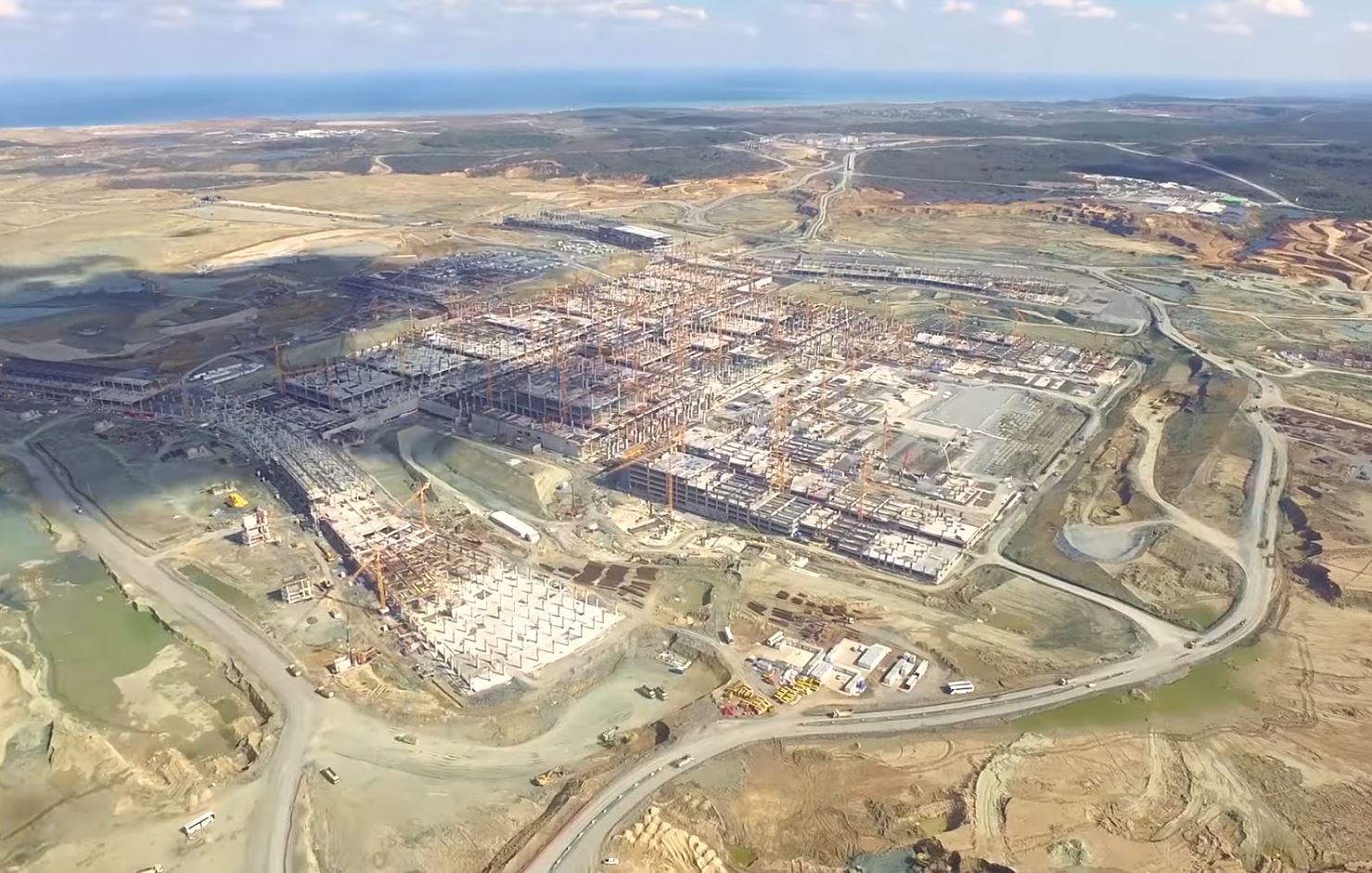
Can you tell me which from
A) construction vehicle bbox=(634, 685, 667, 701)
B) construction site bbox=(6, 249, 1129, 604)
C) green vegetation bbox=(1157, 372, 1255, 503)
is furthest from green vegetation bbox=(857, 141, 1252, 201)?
construction vehicle bbox=(634, 685, 667, 701)

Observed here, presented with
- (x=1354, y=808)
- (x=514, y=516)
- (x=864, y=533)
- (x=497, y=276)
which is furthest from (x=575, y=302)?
(x=1354, y=808)

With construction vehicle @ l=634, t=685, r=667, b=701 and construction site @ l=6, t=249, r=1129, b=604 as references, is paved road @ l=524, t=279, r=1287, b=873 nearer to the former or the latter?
construction vehicle @ l=634, t=685, r=667, b=701

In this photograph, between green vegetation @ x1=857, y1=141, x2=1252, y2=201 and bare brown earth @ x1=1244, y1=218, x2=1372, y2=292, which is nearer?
bare brown earth @ x1=1244, y1=218, x2=1372, y2=292

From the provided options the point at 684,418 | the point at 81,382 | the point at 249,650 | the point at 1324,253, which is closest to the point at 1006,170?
the point at 1324,253

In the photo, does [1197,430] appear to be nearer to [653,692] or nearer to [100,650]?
[653,692]

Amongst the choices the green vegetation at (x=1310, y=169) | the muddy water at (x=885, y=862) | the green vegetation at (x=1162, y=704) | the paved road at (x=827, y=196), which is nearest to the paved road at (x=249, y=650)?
the muddy water at (x=885, y=862)
